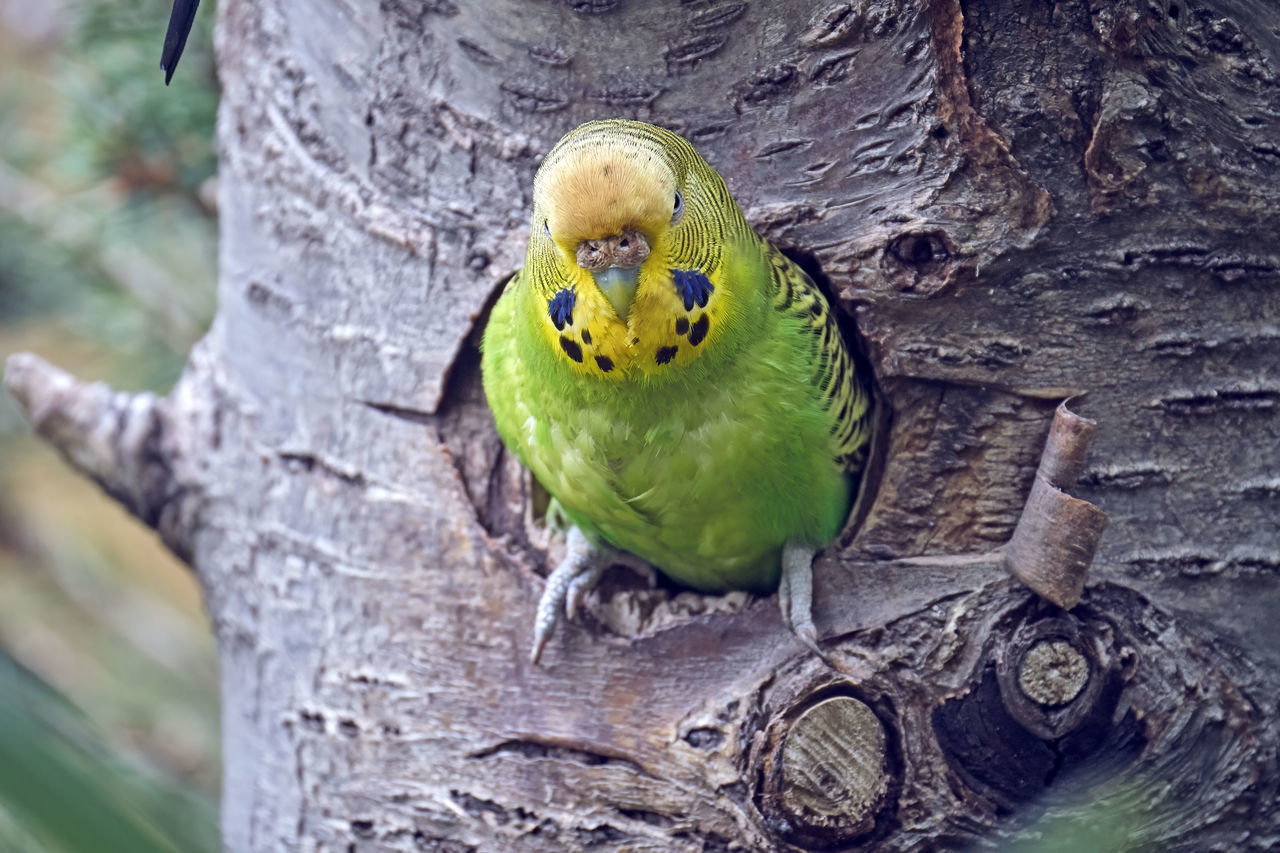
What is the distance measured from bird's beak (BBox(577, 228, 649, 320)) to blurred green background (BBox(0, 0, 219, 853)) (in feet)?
3.38

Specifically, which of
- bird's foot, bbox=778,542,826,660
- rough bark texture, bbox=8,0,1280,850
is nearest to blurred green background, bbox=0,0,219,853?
rough bark texture, bbox=8,0,1280,850

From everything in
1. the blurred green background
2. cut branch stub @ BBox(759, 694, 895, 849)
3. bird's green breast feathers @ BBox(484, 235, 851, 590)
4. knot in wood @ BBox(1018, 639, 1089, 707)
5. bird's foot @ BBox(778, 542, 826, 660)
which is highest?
the blurred green background

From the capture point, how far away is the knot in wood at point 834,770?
2.01m

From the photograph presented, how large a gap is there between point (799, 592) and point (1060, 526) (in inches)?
21.6

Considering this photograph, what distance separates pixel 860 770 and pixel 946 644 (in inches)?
12.0

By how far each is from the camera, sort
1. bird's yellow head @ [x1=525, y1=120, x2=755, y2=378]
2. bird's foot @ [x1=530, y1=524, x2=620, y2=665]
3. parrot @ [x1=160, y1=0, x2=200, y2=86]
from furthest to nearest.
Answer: bird's foot @ [x1=530, y1=524, x2=620, y2=665], bird's yellow head @ [x1=525, y1=120, x2=755, y2=378], parrot @ [x1=160, y1=0, x2=200, y2=86]

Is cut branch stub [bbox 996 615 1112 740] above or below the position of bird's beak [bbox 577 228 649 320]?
below

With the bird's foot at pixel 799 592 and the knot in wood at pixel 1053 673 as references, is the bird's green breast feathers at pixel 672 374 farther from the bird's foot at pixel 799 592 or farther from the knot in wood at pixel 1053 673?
the knot in wood at pixel 1053 673

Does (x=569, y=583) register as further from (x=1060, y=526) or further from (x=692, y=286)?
(x=1060, y=526)

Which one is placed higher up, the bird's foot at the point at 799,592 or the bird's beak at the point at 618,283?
the bird's beak at the point at 618,283

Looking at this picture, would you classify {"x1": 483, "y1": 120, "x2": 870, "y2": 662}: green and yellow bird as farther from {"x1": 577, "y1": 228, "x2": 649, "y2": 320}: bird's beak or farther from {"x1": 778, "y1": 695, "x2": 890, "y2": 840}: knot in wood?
{"x1": 778, "y1": 695, "x2": 890, "y2": 840}: knot in wood

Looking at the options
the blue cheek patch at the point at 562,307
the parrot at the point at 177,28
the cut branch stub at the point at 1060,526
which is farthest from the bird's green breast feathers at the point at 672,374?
the parrot at the point at 177,28

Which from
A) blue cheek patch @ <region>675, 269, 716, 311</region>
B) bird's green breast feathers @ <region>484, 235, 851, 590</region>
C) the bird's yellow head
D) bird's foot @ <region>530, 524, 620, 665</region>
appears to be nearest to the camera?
the bird's yellow head

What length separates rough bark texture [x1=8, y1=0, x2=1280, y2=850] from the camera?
77.7 inches
